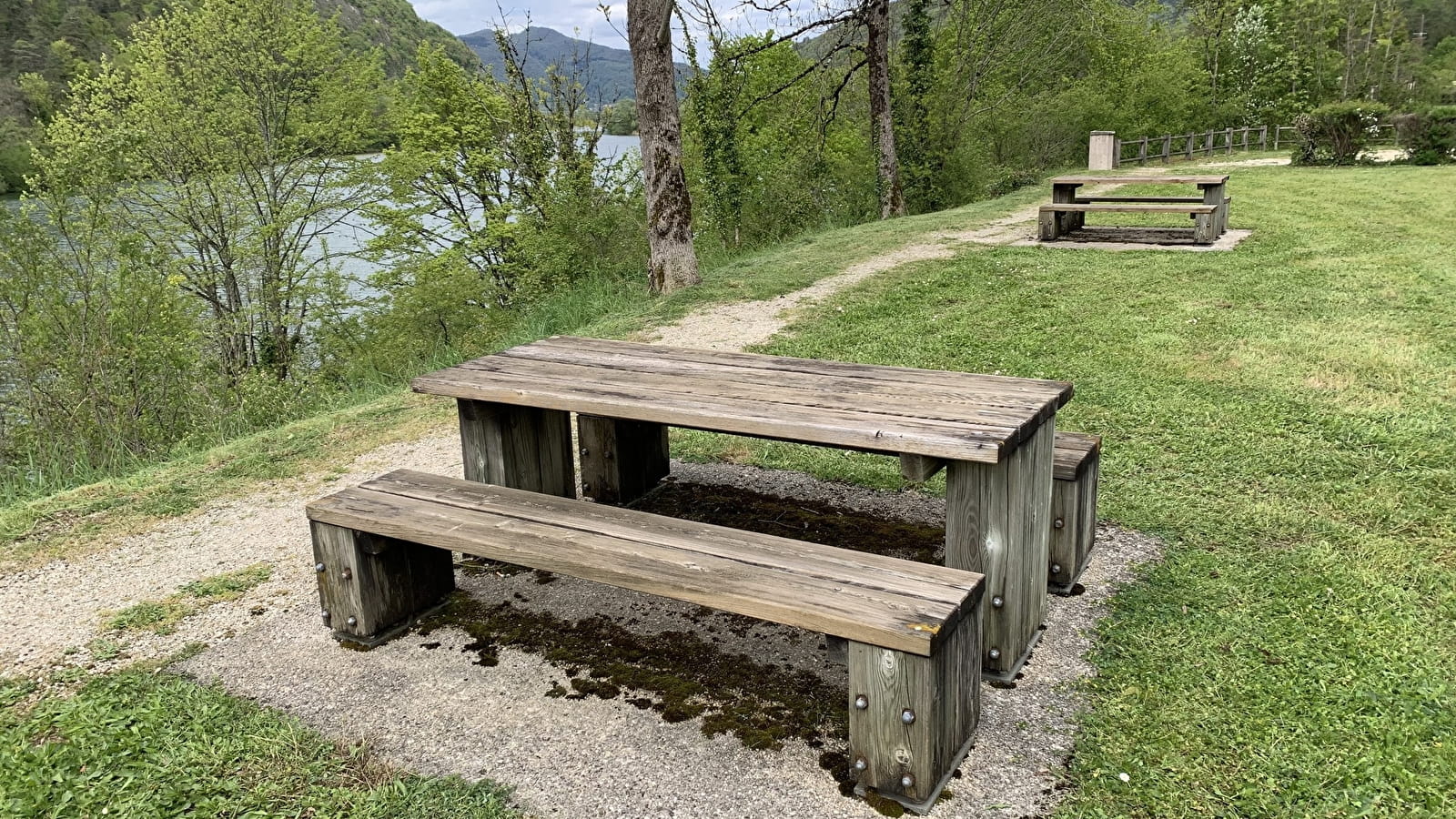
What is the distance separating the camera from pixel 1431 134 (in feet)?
52.9

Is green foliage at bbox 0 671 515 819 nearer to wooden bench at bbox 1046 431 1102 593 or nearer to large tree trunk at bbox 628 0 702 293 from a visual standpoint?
wooden bench at bbox 1046 431 1102 593

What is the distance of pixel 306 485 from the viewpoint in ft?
17.0

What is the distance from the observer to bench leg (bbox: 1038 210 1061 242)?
10.6 metres

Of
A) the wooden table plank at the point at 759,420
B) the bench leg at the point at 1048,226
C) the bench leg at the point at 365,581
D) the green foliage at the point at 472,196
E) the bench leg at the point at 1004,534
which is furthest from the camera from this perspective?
the green foliage at the point at 472,196

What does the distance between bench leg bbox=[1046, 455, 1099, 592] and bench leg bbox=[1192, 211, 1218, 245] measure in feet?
24.1

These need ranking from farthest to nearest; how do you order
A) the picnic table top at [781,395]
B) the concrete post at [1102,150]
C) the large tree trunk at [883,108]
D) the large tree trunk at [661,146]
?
1. the concrete post at [1102,150]
2. the large tree trunk at [883,108]
3. the large tree trunk at [661,146]
4. the picnic table top at [781,395]

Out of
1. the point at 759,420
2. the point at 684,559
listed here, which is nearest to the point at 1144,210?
the point at 759,420

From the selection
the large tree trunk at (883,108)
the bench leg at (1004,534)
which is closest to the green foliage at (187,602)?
the bench leg at (1004,534)

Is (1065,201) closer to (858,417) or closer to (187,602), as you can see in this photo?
(858,417)

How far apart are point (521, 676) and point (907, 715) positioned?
1.30 m

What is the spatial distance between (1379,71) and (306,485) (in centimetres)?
3930

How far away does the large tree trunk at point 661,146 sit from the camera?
8844 millimetres

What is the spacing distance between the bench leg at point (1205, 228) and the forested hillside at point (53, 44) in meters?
19.5

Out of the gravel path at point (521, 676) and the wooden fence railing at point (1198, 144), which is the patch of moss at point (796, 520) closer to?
the gravel path at point (521, 676)
